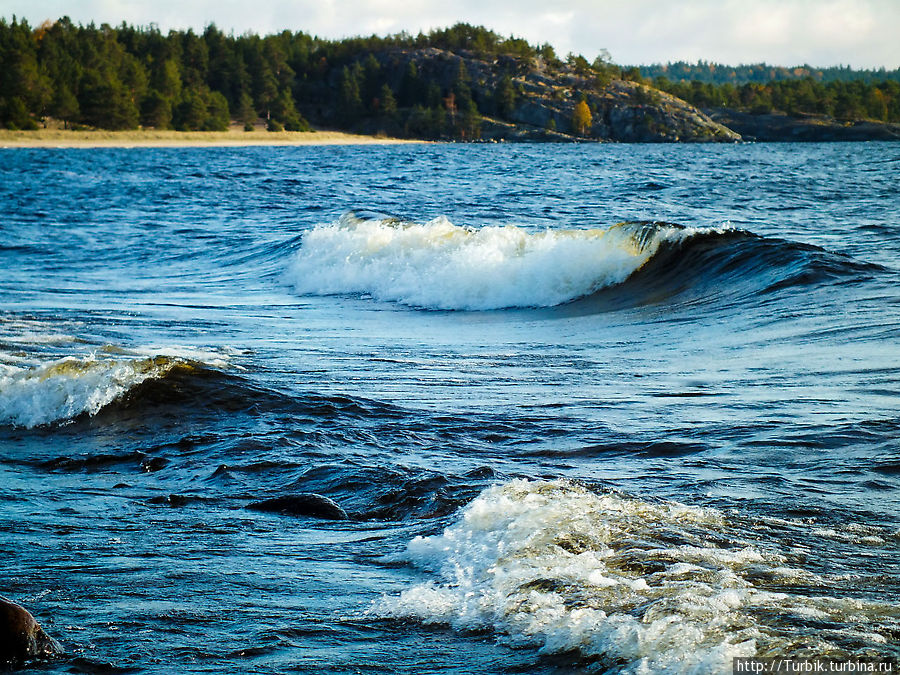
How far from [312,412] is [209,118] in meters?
123

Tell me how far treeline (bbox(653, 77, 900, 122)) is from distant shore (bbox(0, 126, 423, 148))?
262 ft

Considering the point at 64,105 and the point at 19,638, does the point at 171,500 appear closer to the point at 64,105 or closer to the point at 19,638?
the point at 19,638

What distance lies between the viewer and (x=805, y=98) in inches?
6801

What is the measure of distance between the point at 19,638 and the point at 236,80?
6165 inches

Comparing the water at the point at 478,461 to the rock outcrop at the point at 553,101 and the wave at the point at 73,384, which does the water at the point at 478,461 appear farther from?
the rock outcrop at the point at 553,101

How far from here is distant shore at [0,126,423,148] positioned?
311 ft

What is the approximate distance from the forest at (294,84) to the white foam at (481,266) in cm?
9594

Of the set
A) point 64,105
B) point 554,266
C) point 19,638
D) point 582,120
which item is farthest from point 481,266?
point 582,120

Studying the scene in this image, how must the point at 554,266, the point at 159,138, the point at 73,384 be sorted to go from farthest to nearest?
the point at 159,138 < the point at 554,266 < the point at 73,384

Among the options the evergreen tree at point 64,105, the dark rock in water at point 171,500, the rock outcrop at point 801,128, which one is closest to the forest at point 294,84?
the evergreen tree at point 64,105

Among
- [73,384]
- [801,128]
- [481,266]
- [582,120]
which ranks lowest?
[73,384]

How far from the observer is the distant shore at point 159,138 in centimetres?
9494

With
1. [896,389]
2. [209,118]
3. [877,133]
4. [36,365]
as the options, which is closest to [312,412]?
[36,365]

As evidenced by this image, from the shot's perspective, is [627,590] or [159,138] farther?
[159,138]
